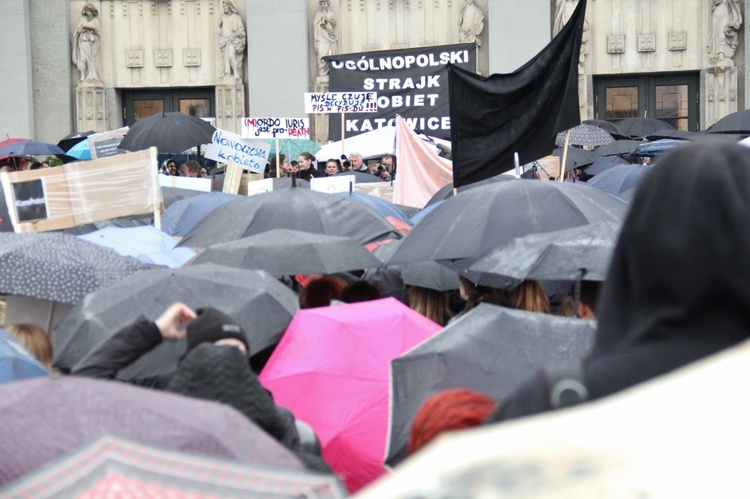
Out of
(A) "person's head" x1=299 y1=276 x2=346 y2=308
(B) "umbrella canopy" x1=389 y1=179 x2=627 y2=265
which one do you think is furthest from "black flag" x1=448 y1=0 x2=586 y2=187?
(A) "person's head" x1=299 y1=276 x2=346 y2=308

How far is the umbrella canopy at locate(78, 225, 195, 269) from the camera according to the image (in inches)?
339

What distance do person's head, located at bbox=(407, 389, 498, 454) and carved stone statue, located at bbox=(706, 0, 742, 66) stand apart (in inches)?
931

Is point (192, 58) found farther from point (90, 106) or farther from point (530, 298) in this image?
point (530, 298)

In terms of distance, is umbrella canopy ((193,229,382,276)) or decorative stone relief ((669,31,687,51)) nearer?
umbrella canopy ((193,229,382,276))

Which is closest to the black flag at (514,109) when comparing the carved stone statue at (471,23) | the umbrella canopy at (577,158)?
the umbrella canopy at (577,158)

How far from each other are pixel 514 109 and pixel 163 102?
799 inches

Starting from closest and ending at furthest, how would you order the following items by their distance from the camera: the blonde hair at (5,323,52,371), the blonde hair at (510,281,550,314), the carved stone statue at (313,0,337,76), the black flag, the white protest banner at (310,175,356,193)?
the blonde hair at (5,323,52,371)
the blonde hair at (510,281,550,314)
the black flag
the white protest banner at (310,175,356,193)
the carved stone statue at (313,0,337,76)

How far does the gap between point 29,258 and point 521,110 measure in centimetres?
389

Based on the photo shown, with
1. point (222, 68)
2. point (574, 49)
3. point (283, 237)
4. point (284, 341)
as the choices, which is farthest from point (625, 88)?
point (284, 341)

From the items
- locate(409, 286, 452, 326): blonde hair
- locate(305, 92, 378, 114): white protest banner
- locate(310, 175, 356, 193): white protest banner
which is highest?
locate(305, 92, 378, 114): white protest banner

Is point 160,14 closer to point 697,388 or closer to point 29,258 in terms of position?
point 29,258

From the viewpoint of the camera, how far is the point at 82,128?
27484 millimetres

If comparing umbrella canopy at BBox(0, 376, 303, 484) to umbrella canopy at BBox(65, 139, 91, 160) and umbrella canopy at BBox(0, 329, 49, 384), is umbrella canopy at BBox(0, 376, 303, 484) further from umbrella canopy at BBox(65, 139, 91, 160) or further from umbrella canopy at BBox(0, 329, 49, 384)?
umbrella canopy at BBox(65, 139, 91, 160)

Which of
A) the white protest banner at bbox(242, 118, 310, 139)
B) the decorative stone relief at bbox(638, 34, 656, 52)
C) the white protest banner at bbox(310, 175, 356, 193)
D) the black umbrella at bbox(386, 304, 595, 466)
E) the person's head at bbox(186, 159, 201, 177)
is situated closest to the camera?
the black umbrella at bbox(386, 304, 595, 466)
